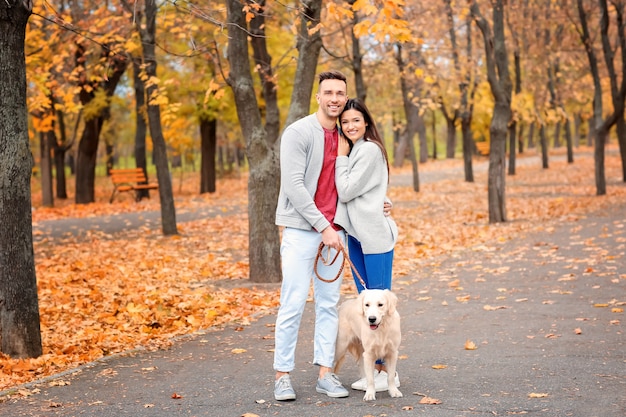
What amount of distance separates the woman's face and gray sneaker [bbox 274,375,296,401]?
1745 millimetres

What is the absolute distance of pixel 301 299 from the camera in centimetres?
542

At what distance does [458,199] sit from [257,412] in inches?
822

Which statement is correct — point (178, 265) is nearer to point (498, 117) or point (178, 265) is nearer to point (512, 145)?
point (498, 117)

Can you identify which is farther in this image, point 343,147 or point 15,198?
point 15,198

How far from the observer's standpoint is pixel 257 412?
5.09m

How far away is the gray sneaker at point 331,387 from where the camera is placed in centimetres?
532

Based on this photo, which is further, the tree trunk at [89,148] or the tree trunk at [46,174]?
the tree trunk at [89,148]

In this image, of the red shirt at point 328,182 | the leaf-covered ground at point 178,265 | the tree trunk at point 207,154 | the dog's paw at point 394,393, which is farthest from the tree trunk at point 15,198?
the tree trunk at point 207,154

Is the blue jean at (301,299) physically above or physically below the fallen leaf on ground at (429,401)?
above

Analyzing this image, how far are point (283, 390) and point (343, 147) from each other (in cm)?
174

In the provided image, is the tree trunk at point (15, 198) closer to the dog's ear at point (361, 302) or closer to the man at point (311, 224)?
the man at point (311, 224)

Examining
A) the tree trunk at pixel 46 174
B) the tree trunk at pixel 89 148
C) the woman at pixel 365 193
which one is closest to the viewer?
the woman at pixel 365 193

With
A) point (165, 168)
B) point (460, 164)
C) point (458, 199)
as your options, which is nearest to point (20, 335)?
point (165, 168)

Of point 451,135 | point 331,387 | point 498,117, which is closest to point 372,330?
point 331,387
